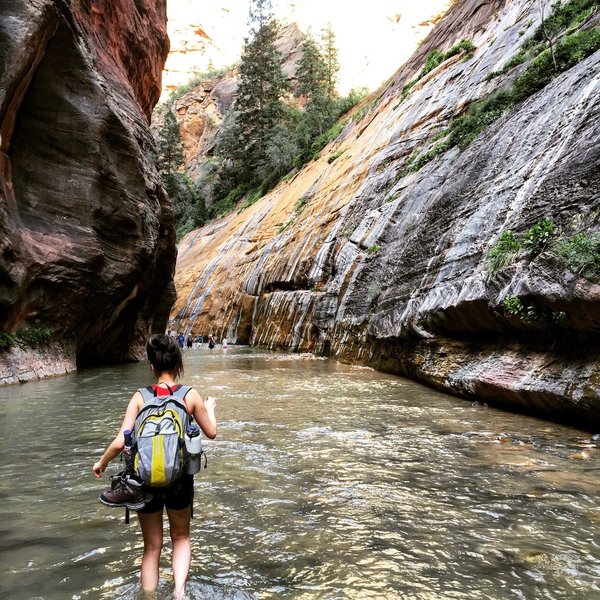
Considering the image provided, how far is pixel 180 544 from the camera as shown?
286 centimetres

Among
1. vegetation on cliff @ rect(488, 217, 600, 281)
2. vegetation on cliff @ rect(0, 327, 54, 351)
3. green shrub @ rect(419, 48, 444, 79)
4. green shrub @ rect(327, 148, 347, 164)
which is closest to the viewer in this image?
vegetation on cliff @ rect(488, 217, 600, 281)

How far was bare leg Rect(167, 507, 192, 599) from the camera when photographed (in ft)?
9.07

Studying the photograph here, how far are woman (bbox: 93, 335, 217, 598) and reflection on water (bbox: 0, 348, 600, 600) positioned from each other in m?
0.15

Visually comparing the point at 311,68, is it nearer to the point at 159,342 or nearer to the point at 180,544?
the point at 159,342

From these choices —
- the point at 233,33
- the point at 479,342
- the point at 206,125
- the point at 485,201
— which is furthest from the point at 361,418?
the point at 233,33

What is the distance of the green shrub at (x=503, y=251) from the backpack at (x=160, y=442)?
23.3ft

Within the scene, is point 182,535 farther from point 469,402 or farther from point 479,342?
point 479,342

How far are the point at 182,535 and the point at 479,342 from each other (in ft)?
25.0

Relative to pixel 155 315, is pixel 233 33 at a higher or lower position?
higher

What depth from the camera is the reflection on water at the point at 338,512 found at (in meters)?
2.87

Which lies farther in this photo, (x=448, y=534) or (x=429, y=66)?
(x=429, y=66)

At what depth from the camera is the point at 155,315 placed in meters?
23.0

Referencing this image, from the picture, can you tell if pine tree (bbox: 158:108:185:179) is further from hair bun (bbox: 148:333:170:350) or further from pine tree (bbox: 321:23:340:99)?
hair bun (bbox: 148:333:170:350)

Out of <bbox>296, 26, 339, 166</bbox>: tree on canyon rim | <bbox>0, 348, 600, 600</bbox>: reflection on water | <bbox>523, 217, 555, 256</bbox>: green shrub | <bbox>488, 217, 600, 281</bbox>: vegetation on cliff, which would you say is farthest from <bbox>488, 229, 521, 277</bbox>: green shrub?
<bbox>296, 26, 339, 166</bbox>: tree on canyon rim
